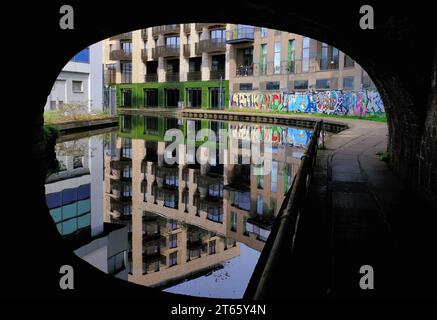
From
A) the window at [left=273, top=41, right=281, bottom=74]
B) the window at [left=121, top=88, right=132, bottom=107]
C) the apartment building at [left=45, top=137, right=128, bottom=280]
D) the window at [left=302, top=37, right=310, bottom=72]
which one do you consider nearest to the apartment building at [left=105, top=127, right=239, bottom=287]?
the apartment building at [left=45, top=137, right=128, bottom=280]

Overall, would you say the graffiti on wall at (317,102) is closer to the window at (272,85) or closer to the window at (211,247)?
the window at (272,85)

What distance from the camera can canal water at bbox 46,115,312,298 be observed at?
901 centimetres

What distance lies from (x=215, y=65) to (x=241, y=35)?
6056mm

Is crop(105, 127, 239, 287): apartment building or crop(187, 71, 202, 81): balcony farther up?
crop(187, 71, 202, 81): balcony

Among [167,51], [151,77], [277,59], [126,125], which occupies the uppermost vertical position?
[167,51]

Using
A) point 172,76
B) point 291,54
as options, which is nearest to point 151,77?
point 172,76

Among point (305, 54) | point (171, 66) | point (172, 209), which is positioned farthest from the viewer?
point (171, 66)

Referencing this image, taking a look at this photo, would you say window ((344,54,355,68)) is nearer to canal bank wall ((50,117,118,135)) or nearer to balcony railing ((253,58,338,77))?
balcony railing ((253,58,338,77))

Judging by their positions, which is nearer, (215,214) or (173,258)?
(173,258)

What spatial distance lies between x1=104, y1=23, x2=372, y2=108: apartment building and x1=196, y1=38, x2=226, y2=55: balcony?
0.33ft

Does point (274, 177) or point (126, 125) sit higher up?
point (126, 125)

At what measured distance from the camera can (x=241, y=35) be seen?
1815 inches

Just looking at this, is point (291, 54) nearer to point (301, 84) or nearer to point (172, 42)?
point (301, 84)

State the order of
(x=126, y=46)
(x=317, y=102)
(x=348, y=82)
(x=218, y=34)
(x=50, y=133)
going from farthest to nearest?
1. (x=126, y=46)
2. (x=218, y=34)
3. (x=317, y=102)
4. (x=348, y=82)
5. (x=50, y=133)
